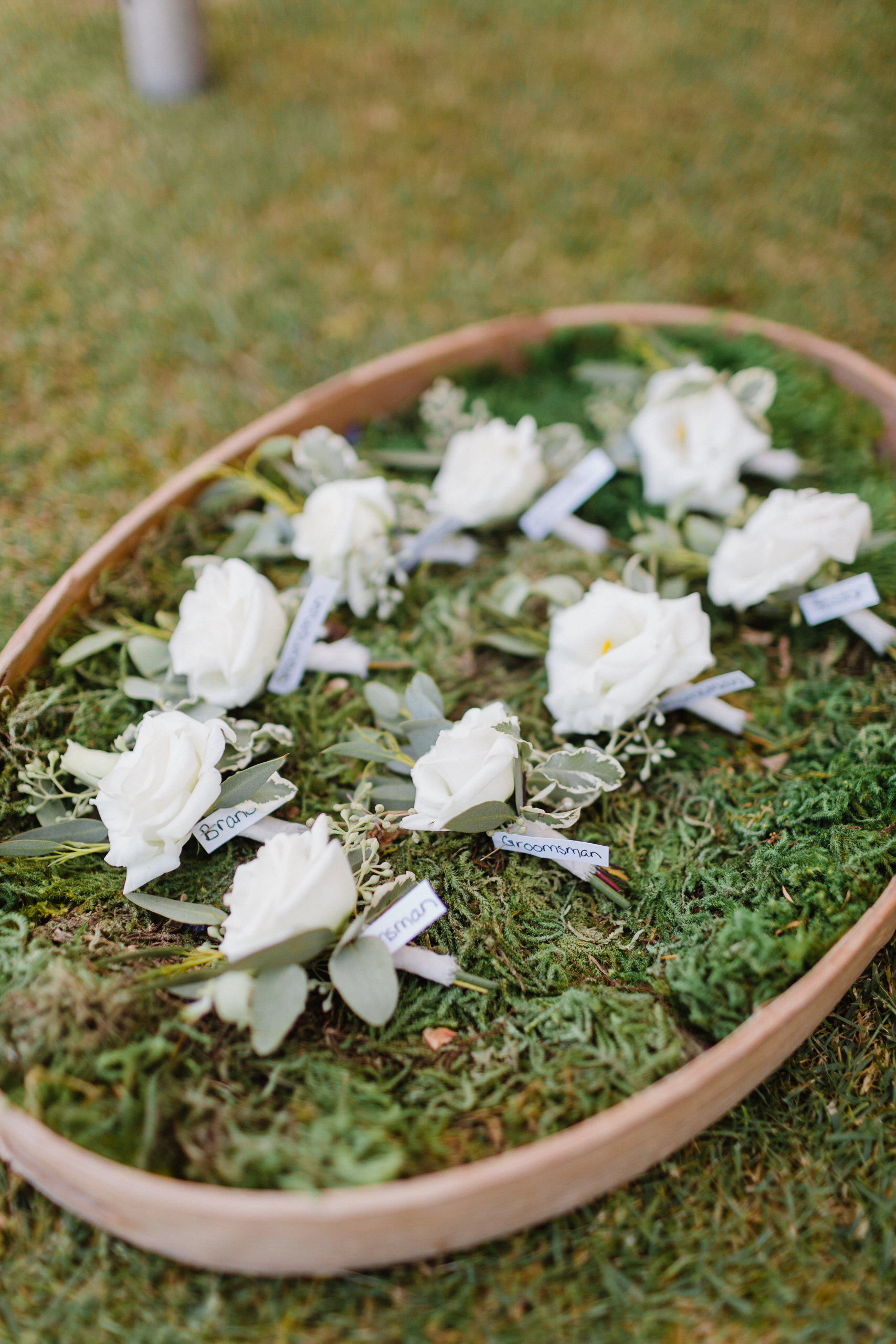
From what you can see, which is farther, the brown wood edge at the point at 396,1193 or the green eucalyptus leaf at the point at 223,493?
the green eucalyptus leaf at the point at 223,493

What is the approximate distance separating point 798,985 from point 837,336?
1.62 m

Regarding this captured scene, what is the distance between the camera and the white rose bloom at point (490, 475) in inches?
56.5

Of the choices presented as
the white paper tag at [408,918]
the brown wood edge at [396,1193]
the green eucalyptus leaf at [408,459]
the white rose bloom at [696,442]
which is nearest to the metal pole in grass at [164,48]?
Result: the green eucalyptus leaf at [408,459]

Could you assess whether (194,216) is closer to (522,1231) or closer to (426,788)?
(426,788)

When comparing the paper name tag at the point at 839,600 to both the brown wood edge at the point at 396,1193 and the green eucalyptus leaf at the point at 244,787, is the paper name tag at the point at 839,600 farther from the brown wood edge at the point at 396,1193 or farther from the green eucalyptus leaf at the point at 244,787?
the green eucalyptus leaf at the point at 244,787

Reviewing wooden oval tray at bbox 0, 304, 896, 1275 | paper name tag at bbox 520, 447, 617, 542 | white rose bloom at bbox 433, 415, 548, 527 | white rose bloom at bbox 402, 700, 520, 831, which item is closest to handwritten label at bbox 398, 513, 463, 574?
white rose bloom at bbox 433, 415, 548, 527

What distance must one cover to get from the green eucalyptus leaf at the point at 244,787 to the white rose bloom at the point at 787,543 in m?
0.73

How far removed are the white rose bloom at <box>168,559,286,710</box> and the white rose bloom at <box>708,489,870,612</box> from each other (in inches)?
27.3

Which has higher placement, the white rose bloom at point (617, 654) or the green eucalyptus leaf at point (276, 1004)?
the white rose bloom at point (617, 654)

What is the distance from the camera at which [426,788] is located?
1.01m

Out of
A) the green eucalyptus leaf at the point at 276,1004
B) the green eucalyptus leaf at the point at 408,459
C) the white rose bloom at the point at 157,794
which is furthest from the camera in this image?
the green eucalyptus leaf at the point at 408,459

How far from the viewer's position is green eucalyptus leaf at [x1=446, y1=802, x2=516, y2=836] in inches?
40.1

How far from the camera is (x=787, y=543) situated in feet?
4.16

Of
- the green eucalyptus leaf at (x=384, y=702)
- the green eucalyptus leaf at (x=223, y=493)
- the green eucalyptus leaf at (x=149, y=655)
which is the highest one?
the green eucalyptus leaf at (x=223, y=493)
